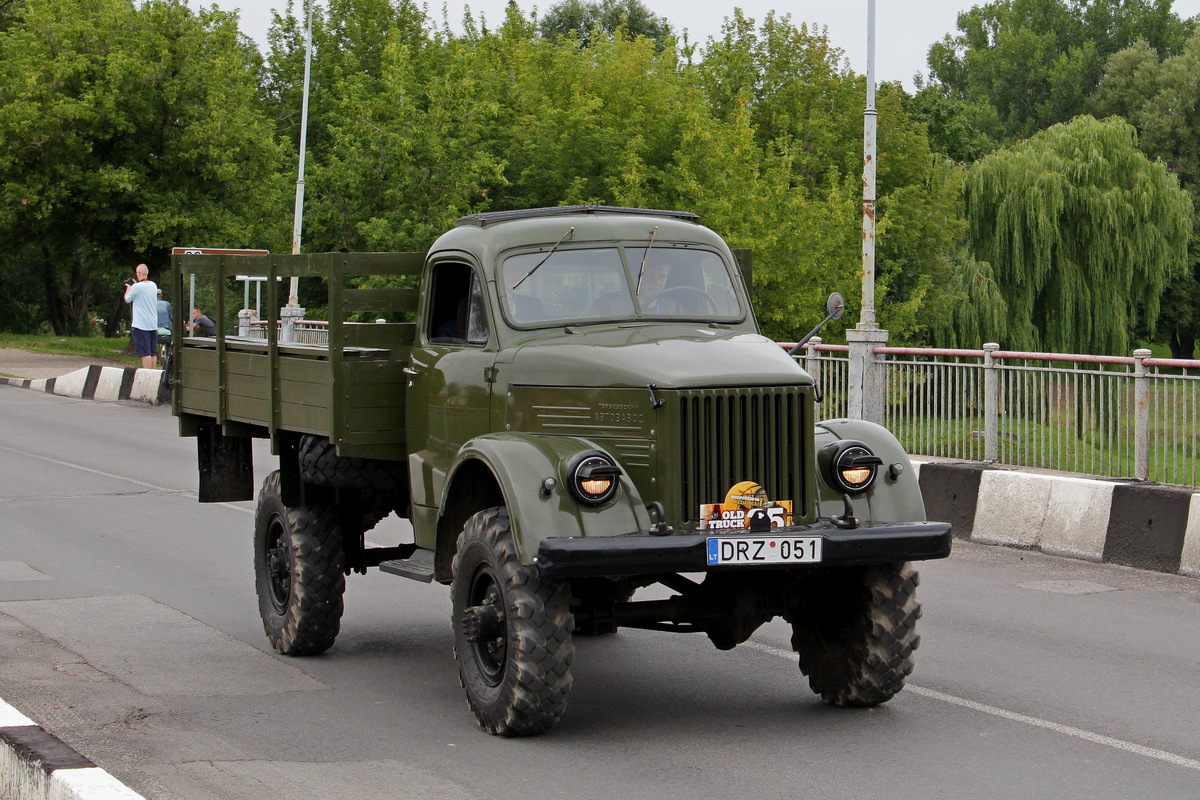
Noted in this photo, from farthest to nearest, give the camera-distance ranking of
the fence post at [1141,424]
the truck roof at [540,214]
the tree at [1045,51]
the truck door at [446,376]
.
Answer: the tree at [1045,51] → the fence post at [1141,424] → the truck roof at [540,214] → the truck door at [446,376]

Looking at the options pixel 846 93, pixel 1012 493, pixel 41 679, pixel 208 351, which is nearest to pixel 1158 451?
pixel 1012 493

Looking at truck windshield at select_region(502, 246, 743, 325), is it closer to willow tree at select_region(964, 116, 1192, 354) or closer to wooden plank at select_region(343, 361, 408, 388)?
wooden plank at select_region(343, 361, 408, 388)

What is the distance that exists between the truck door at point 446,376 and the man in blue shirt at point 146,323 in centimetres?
2098

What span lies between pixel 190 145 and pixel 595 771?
109 feet

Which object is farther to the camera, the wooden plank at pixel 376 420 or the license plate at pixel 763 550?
the wooden plank at pixel 376 420

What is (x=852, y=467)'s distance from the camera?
680 centimetres

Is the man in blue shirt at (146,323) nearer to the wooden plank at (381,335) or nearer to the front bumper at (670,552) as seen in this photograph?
the wooden plank at (381,335)

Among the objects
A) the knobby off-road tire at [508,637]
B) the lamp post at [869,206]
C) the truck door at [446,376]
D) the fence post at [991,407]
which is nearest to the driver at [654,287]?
the truck door at [446,376]

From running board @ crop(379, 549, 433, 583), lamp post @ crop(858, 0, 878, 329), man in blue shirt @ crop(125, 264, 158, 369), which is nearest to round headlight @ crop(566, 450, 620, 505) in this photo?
running board @ crop(379, 549, 433, 583)

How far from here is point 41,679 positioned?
7.56 metres

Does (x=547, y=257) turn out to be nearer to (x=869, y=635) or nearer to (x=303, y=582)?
(x=303, y=582)

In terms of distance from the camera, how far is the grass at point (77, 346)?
35406mm

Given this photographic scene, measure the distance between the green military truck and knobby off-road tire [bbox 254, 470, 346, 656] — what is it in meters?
0.01

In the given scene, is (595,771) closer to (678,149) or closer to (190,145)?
(190,145)
